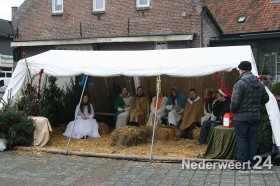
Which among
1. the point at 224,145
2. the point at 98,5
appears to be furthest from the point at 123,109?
the point at 98,5

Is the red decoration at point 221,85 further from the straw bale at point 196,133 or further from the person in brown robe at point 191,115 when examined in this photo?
the straw bale at point 196,133

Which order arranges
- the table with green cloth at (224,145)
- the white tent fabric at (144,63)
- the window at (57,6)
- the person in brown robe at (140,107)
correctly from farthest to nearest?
the window at (57,6) → the person in brown robe at (140,107) → the white tent fabric at (144,63) → the table with green cloth at (224,145)

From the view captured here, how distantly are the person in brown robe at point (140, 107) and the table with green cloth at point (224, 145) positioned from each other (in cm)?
368

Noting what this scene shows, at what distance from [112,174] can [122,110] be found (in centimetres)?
474

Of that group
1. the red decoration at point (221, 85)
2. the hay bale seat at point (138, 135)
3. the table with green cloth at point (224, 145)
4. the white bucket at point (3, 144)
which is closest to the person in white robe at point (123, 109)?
the hay bale seat at point (138, 135)

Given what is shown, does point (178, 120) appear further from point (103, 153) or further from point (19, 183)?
point (19, 183)

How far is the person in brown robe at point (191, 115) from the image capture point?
10144 mm

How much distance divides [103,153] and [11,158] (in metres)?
1.92

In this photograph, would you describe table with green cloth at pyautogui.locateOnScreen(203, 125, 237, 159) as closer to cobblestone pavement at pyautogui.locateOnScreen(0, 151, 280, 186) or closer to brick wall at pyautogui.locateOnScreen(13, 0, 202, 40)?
cobblestone pavement at pyautogui.locateOnScreen(0, 151, 280, 186)

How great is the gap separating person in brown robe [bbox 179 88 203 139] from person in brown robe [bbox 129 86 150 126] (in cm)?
145

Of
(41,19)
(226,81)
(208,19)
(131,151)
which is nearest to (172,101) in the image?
(226,81)

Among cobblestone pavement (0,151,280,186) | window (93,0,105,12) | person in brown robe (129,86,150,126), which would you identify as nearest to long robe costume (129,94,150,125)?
person in brown robe (129,86,150,126)

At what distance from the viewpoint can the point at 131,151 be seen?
8.68 metres

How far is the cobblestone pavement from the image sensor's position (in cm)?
643
